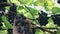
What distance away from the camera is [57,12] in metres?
0.29

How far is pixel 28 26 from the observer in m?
0.25

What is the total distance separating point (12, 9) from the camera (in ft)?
1.00

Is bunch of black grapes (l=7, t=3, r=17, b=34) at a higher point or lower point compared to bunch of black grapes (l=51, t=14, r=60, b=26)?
higher

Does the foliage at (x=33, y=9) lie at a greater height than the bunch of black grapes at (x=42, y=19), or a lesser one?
greater

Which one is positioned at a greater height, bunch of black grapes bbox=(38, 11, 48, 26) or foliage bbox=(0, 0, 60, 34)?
foliage bbox=(0, 0, 60, 34)

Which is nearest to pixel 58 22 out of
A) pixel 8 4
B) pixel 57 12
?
pixel 57 12

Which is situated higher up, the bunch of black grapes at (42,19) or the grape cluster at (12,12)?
the grape cluster at (12,12)

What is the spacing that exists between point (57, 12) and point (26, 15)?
0.07 metres

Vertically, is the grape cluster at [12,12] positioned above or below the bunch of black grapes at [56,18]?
above

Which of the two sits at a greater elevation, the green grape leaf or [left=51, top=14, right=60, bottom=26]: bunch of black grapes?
the green grape leaf

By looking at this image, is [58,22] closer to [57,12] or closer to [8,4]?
[57,12]

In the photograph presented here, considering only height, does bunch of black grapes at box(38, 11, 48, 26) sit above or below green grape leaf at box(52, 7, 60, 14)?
below

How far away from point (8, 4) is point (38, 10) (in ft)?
0.25

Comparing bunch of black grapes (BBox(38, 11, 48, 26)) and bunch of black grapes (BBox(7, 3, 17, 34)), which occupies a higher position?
bunch of black grapes (BBox(7, 3, 17, 34))
